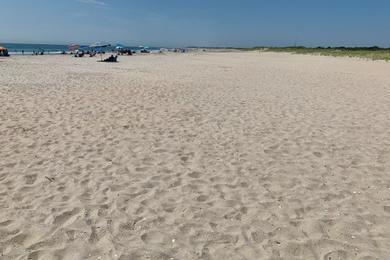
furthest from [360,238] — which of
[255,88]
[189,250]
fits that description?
[255,88]

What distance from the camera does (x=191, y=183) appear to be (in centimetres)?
654

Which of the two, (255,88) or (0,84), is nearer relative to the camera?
(0,84)

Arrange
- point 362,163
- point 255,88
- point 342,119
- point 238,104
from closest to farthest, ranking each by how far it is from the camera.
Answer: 1. point 362,163
2. point 342,119
3. point 238,104
4. point 255,88

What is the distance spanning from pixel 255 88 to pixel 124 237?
1556 centimetres

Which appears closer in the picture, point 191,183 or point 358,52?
point 191,183

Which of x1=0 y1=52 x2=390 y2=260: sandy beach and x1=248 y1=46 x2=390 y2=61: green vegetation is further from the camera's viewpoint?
x1=248 y1=46 x2=390 y2=61: green vegetation

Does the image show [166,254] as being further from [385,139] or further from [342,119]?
[342,119]

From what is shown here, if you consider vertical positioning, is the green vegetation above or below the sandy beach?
above

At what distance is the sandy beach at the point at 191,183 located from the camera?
4.68m

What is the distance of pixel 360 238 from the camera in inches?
192

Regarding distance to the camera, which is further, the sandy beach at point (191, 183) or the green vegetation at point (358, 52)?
the green vegetation at point (358, 52)

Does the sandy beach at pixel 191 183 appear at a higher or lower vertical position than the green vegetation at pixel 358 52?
lower

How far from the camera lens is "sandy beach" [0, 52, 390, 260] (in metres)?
4.68

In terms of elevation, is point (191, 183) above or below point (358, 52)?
below
